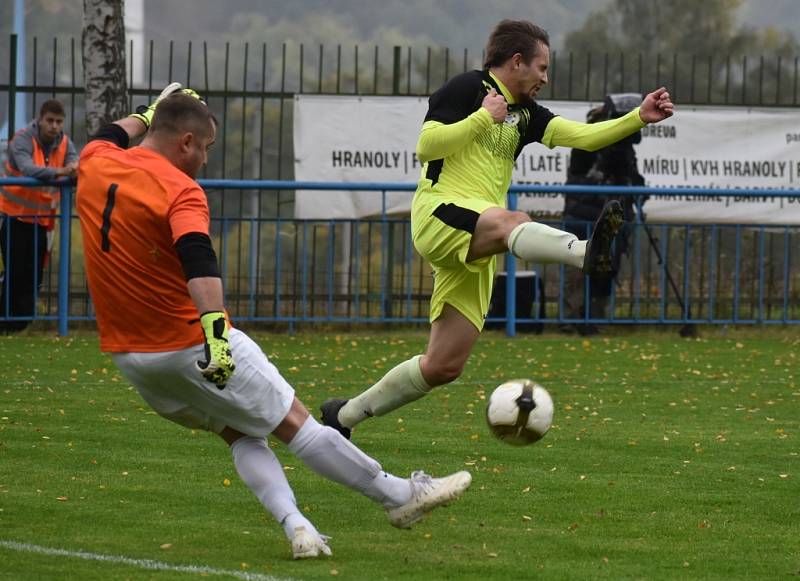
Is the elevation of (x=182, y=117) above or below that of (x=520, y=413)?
above

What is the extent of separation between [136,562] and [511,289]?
9.59 metres

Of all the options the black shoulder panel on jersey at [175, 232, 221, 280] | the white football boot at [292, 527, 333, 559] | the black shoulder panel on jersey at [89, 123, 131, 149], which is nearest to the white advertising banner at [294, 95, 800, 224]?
the black shoulder panel on jersey at [89, 123, 131, 149]

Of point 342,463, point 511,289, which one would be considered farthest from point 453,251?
point 511,289

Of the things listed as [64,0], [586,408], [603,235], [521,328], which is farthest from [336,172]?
[64,0]

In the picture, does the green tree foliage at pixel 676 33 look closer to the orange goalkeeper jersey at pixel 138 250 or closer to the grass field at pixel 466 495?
the grass field at pixel 466 495

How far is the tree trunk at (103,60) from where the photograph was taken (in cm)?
1512

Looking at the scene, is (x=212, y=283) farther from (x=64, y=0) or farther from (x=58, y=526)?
(x=64, y=0)

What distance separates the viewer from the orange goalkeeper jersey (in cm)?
531

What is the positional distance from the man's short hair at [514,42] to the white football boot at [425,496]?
2.28m

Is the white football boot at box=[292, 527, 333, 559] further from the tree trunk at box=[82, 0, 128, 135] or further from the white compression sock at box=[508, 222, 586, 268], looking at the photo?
the tree trunk at box=[82, 0, 128, 135]

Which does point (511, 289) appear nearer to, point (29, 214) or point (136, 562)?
point (29, 214)

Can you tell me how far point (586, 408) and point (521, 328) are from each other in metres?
5.12

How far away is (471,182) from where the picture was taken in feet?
24.0

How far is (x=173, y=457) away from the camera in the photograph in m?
7.96
